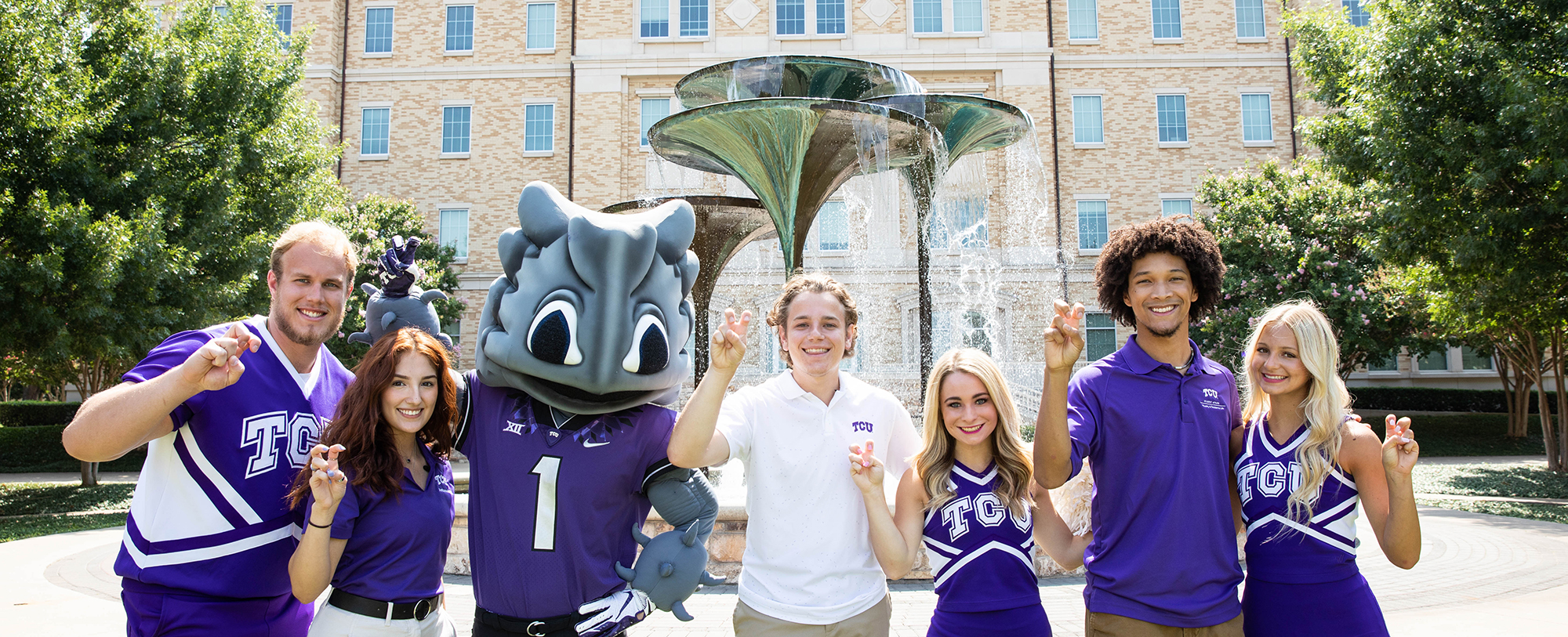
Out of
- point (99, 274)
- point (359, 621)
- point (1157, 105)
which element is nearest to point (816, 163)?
point (359, 621)

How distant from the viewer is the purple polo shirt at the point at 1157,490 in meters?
2.57

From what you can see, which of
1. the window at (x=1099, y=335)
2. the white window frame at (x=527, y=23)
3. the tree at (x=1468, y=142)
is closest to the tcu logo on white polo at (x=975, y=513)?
the tree at (x=1468, y=142)

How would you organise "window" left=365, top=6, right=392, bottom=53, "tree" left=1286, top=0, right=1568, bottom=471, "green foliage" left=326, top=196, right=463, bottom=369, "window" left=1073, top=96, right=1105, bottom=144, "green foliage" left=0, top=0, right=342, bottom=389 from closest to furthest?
"green foliage" left=0, top=0, right=342, bottom=389 < "tree" left=1286, top=0, right=1568, bottom=471 < "green foliage" left=326, top=196, right=463, bottom=369 < "window" left=1073, top=96, right=1105, bottom=144 < "window" left=365, top=6, right=392, bottom=53

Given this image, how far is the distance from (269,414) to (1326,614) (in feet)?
10.4

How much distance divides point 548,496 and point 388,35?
97.5ft

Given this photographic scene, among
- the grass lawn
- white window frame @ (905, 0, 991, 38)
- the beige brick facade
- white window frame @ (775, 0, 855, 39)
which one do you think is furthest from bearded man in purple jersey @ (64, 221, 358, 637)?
white window frame @ (905, 0, 991, 38)

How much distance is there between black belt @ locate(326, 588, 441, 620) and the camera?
251 cm

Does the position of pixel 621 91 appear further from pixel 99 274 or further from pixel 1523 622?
pixel 1523 622

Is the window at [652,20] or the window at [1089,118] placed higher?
the window at [652,20]

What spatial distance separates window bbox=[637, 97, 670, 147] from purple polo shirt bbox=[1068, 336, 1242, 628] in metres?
24.9

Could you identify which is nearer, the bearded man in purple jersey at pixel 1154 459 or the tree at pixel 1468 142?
the bearded man in purple jersey at pixel 1154 459

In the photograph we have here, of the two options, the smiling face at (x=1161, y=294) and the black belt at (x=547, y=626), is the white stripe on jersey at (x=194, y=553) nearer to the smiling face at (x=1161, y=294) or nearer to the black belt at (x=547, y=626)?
the black belt at (x=547, y=626)

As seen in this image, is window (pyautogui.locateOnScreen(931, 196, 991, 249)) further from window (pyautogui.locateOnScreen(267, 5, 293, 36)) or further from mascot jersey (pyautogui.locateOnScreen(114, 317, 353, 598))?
mascot jersey (pyautogui.locateOnScreen(114, 317, 353, 598))

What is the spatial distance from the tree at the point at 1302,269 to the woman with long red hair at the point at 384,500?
20584 millimetres
